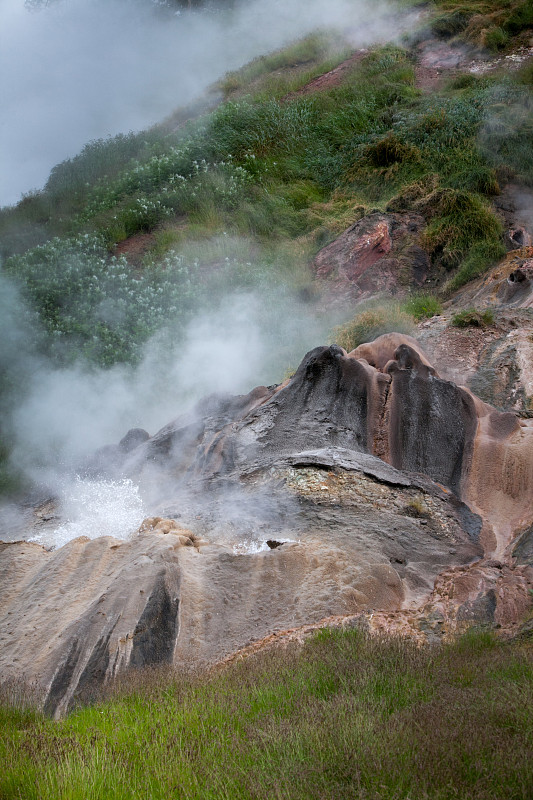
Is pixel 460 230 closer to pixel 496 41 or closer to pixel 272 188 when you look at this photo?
pixel 272 188

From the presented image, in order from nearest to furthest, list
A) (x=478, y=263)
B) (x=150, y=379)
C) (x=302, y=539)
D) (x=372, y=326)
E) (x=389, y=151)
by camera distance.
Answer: (x=302, y=539), (x=372, y=326), (x=478, y=263), (x=150, y=379), (x=389, y=151)

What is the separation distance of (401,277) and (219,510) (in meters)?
7.56

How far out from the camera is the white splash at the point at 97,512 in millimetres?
5812

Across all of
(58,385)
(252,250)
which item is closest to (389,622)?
(58,385)

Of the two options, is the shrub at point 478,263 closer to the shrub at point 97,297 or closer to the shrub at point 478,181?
the shrub at point 478,181

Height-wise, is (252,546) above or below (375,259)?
below

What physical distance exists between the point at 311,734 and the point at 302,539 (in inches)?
99.8

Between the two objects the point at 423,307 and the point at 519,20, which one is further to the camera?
the point at 519,20

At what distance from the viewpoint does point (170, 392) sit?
34.4 feet

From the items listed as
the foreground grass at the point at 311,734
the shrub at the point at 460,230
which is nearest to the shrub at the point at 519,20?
the shrub at the point at 460,230

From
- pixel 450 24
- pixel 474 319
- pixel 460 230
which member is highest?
pixel 450 24

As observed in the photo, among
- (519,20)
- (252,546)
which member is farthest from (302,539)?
(519,20)

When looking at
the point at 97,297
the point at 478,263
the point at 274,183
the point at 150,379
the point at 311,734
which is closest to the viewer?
the point at 311,734

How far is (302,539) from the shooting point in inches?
186
